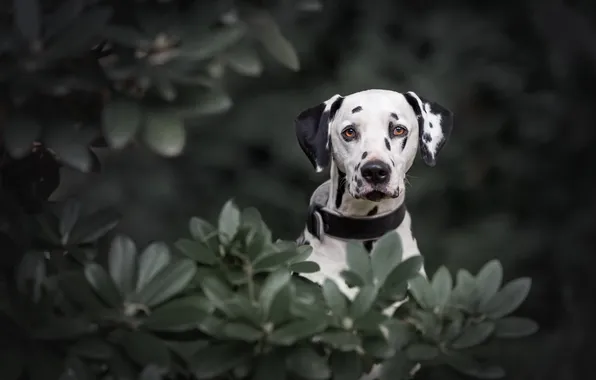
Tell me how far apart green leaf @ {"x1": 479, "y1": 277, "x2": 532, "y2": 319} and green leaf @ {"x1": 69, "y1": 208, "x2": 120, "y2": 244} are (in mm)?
467

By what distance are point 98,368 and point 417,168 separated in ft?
8.12

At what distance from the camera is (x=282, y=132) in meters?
3.79

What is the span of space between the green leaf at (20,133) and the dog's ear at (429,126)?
2.15 feet

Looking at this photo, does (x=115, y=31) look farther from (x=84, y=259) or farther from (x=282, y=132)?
(x=282, y=132)

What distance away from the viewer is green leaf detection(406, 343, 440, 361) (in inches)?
50.0

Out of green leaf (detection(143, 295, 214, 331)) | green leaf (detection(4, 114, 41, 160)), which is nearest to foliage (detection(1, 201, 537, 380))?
green leaf (detection(143, 295, 214, 331))

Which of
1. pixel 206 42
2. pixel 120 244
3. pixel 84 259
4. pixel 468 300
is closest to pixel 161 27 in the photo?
pixel 206 42

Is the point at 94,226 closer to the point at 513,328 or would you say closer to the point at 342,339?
the point at 342,339

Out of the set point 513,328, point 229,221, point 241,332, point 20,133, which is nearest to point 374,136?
point 229,221

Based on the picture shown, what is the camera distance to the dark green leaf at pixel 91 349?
121 cm

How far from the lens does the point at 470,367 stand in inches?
50.3

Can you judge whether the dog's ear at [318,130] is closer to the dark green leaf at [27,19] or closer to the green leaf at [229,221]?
the green leaf at [229,221]

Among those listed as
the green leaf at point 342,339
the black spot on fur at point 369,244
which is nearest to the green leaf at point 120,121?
the green leaf at point 342,339

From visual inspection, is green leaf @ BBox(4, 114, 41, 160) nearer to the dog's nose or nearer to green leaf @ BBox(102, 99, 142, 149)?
green leaf @ BBox(102, 99, 142, 149)
